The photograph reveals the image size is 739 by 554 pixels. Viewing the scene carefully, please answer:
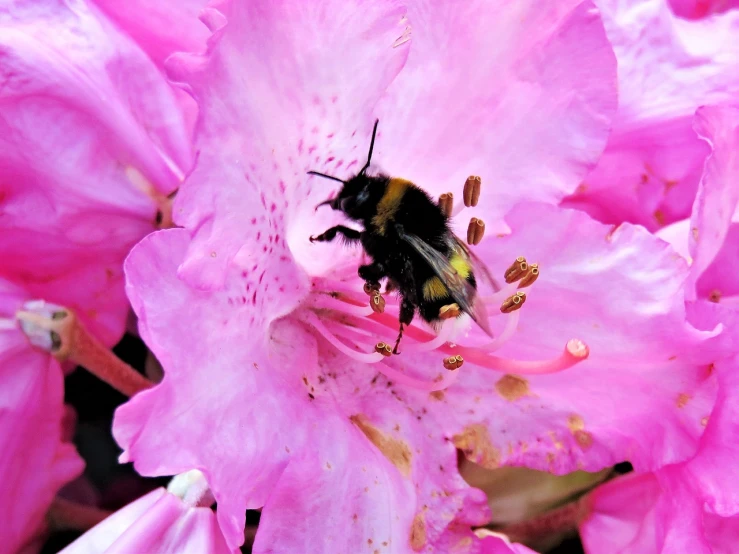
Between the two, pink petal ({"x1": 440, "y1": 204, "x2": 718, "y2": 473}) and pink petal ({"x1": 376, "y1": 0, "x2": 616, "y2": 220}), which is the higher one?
pink petal ({"x1": 376, "y1": 0, "x2": 616, "y2": 220})

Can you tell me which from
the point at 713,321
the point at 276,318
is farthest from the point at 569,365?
the point at 276,318

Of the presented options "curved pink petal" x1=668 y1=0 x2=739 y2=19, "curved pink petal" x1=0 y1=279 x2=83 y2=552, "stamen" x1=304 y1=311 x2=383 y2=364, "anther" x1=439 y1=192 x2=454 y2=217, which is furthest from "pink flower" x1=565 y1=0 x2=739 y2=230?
"curved pink petal" x1=0 y1=279 x2=83 y2=552

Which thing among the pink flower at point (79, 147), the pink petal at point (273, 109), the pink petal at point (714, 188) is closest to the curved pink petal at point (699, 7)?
the pink petal at point (714, 188)

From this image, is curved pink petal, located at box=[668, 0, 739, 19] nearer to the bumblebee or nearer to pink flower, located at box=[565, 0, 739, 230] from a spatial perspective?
pink flower, located at box=[565, 0, 739, 230]

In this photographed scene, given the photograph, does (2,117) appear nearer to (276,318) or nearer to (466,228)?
(276,318)

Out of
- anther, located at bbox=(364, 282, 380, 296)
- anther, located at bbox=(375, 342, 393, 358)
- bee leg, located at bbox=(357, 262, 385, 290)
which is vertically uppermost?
bee leg, located at bbox=(357, 262, 385, 290)

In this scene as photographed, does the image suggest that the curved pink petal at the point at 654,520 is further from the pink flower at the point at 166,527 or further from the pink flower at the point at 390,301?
the pink flower at the point at 166,527

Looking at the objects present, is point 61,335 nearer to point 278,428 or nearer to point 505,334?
point 278,428
